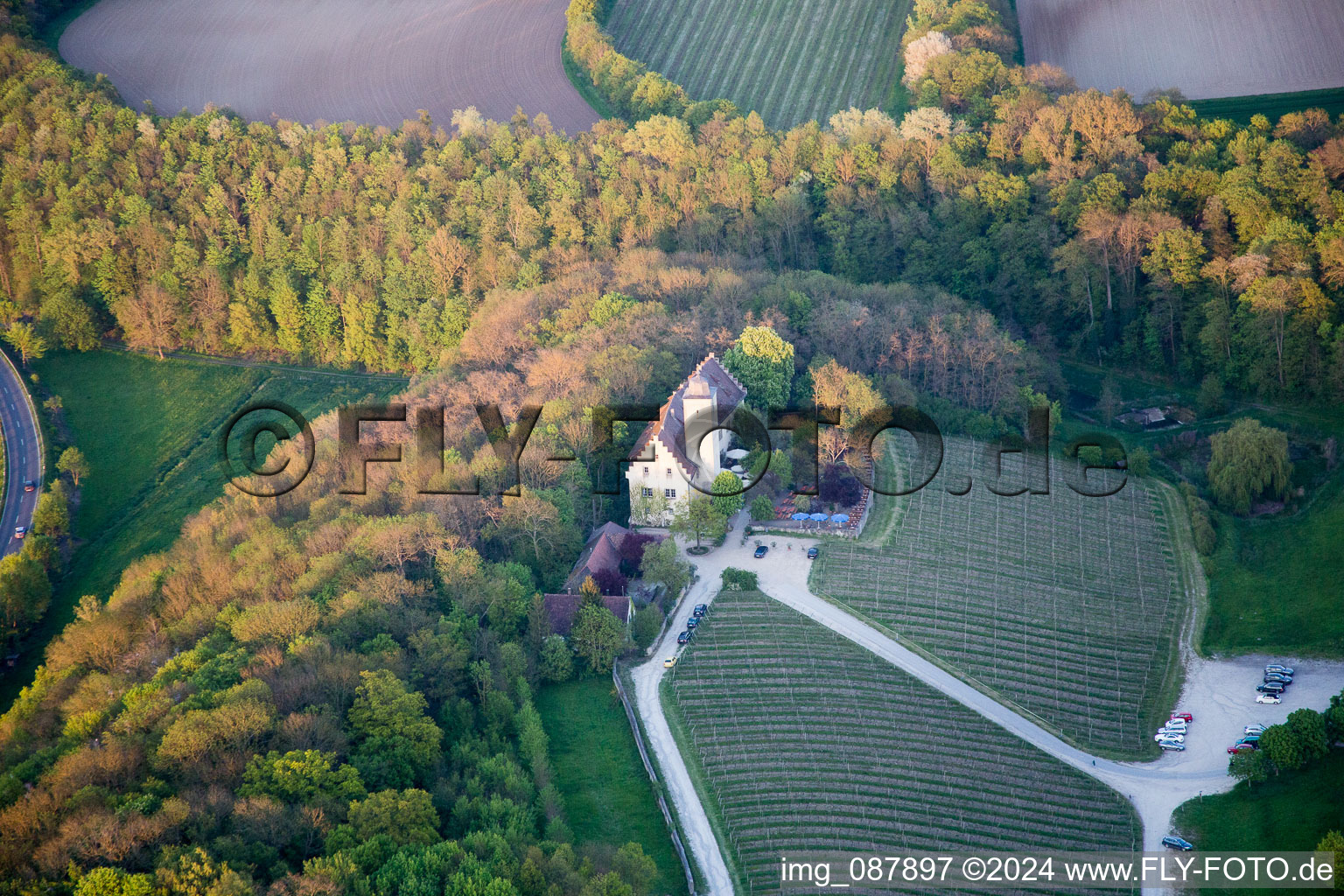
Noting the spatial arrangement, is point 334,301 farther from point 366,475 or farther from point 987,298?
point 987,298

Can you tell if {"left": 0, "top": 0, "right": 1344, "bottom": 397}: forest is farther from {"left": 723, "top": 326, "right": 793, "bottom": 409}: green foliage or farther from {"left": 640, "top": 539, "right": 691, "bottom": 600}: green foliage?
{"left": 640, "top": 539, "right": 691, "bottom": 600}: green foliage

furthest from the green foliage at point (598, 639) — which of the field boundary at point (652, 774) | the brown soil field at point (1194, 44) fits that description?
the brown soil field at point (1194, 44)

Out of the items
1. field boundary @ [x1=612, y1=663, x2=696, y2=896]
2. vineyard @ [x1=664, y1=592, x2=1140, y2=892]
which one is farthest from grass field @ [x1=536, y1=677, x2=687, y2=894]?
vineyard @ [x1=664, y1=592, x2=1140, y2=892]

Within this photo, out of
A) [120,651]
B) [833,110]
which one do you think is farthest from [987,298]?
[120,651]

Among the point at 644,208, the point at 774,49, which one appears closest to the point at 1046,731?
the point at 644,208

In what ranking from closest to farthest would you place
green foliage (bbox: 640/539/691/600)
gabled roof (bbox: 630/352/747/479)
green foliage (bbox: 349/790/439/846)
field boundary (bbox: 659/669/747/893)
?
green foliage (bbox: 349/790/439/846) < field boundary (bbox: 659/669/747/893) < green foliage (bbox: 640/539/691/600) < gabled roof (bbox: 630/352/747/479)

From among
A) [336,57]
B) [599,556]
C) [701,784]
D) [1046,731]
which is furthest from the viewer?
[336,57]

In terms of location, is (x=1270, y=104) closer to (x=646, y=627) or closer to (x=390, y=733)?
(x=646, y=627)
